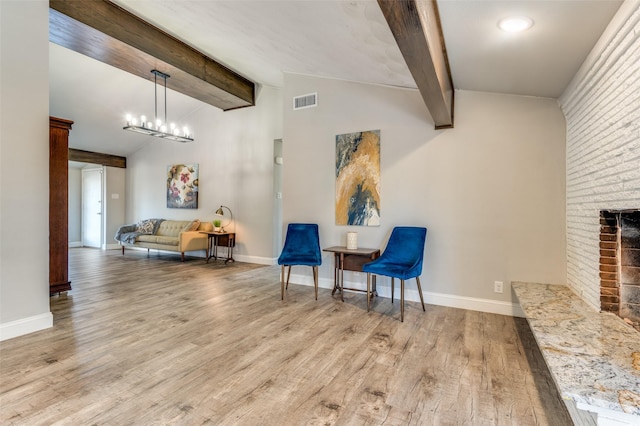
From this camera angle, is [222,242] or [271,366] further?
[222,242]

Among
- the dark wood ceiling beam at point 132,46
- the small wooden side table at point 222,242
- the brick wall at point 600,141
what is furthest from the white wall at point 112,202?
the brick wall at point 600,141

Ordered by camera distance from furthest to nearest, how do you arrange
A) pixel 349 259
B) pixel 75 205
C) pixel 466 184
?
pixel 75 205 < pixel 349 259 < pixel 466 184

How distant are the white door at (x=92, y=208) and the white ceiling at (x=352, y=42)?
3.41 m

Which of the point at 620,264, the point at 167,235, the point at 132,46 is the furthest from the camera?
the point at 167,235

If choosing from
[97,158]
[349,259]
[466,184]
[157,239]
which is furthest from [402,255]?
[97,158]

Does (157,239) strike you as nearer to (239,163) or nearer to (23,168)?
(239,163)

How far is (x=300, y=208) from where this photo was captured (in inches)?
181

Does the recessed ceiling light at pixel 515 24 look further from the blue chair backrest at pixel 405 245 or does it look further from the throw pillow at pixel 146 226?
the throw pillow at pixel 146 226

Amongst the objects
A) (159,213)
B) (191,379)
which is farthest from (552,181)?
(159,213)

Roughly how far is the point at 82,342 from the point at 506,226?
158 inches

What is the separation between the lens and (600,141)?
Answer: 223cm

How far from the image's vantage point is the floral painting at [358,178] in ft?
13.2

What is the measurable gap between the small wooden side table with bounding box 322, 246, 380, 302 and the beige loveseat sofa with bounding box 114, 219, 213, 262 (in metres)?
3.46

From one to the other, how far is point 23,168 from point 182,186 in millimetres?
4574
